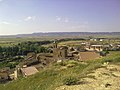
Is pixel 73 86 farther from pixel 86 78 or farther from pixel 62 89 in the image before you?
pixel 86 78

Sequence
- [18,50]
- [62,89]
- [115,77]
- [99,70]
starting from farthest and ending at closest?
[18,50], [99,70], [115,77], [62,89]

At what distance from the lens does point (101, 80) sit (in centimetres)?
1083

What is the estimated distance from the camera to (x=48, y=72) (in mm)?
18047

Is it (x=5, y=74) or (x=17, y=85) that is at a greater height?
(x=17, y=85)

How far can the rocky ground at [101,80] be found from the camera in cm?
974

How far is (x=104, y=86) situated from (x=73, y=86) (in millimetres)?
1326

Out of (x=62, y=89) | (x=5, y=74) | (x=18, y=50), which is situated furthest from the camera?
(x=18, y=50)

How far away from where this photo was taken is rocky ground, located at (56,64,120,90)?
974 centimetres

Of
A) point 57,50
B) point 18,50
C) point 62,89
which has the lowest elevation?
point 18,50

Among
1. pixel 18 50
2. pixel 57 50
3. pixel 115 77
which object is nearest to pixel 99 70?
pixel 115 77

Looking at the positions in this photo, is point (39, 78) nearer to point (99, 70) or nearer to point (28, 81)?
point (28, 81)

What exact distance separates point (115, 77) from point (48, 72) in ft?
25.0

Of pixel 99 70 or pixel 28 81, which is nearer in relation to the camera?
pixel 99 70

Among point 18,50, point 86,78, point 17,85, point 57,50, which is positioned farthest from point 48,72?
point 18,50
